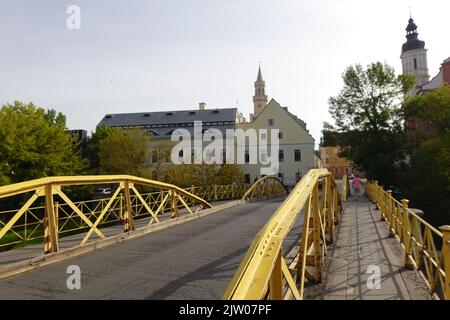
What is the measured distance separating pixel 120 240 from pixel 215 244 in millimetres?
2498

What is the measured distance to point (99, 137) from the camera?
46.7 m

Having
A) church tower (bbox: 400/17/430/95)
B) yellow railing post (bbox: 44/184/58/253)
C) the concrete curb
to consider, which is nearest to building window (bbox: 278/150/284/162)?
church tower (bbox: 400/17/430/95)

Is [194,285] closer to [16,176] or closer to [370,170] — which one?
[16,176]

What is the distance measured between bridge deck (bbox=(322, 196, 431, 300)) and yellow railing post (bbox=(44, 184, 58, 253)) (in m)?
5.45

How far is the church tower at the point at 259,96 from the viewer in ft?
305

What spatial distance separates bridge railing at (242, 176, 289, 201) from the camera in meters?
26.1

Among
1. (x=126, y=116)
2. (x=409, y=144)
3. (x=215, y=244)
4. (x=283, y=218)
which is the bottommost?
(x=215, y=244)

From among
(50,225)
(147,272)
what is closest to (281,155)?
(50,225)

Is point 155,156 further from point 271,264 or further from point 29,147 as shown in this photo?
point 271,264

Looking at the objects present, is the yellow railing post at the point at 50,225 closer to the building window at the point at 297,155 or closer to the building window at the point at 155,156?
the building window at the point at 155,156

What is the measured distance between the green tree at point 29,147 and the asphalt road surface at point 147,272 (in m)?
22.3

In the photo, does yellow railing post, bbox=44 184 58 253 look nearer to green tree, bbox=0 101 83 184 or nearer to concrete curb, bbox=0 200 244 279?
concrete curb, bbox=0 200 244 279

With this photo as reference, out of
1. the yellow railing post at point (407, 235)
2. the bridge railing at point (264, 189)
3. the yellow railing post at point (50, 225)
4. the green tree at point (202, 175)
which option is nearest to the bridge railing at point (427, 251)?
the yellow railing post at point (407, 235)
